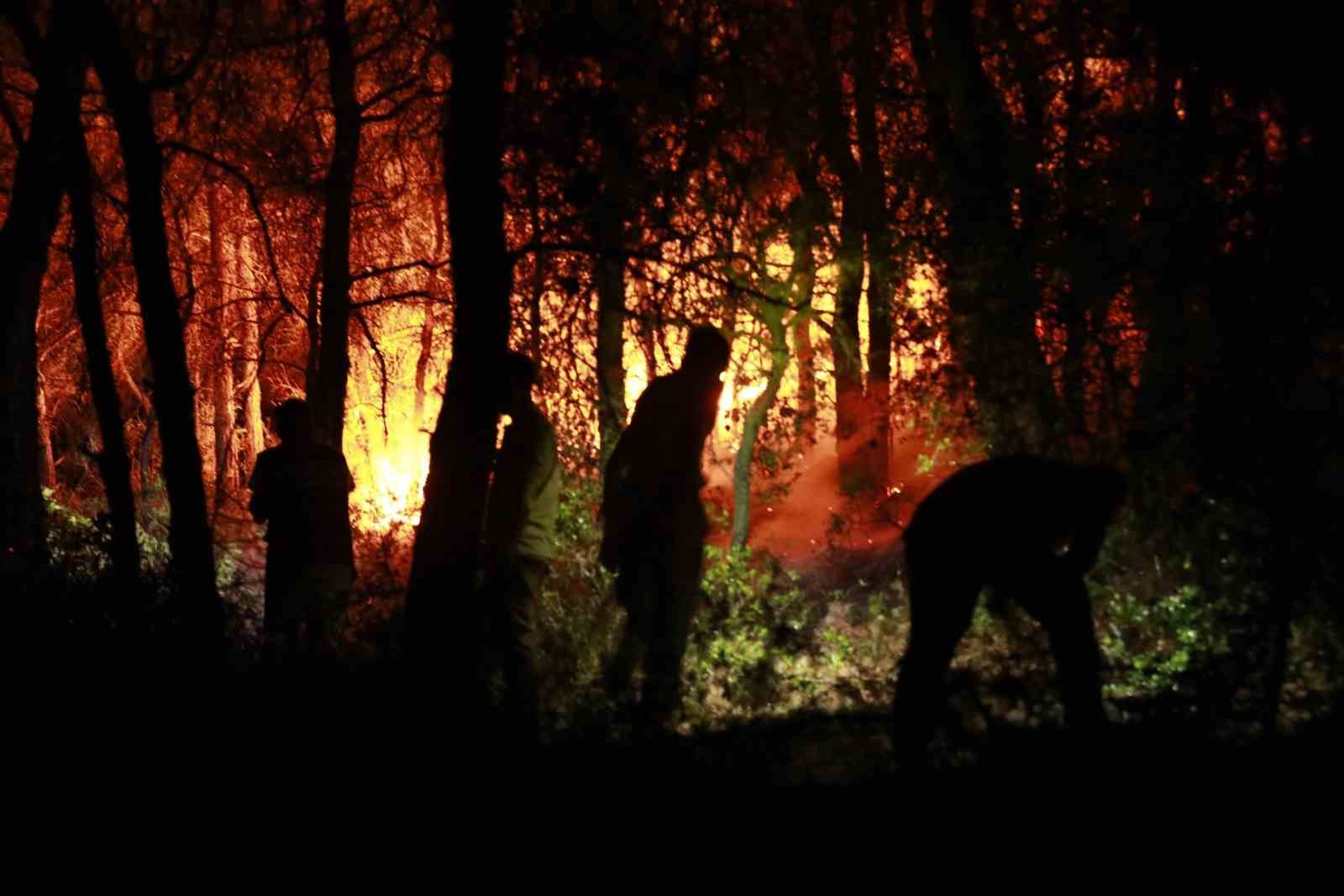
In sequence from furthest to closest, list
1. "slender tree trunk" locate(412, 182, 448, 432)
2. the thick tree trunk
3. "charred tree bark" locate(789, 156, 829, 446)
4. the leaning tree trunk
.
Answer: "slender tree trunk" locate(412, 182, 448, 432)
the thick tree trunk
"charred tree bark" locate(789, 156, 829, 446)
the leaning tree trunk

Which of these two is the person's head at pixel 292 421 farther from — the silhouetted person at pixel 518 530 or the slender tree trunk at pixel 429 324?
the silhouetted person at pixel 518 530

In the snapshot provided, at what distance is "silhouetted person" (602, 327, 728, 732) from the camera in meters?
6.68

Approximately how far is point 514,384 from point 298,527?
2.41m

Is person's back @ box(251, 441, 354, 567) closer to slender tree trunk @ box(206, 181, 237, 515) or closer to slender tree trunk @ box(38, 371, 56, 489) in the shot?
slender tree trunk @ box(206, 181, 237, 515)

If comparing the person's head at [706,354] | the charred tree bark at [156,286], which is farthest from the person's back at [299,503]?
the person's head at [706,354]

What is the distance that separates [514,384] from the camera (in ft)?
23.0

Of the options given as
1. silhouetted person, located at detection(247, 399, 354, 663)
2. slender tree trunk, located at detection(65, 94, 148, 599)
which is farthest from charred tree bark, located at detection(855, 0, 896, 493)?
slender tree trunk, located at detection(65, 94, 148, 599)

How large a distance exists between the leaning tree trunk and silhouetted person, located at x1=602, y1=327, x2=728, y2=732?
76 centimetres

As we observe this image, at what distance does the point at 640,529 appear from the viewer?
266 inches

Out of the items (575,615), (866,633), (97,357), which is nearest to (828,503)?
(866,633)

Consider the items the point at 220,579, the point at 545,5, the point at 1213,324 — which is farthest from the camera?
the point at 220,579

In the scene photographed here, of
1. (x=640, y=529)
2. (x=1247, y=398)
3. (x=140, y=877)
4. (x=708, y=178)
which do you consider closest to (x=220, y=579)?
(x=708, y=178)

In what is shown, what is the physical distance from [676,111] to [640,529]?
3.76m

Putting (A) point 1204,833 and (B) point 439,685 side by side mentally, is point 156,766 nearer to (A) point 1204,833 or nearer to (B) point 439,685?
(B) point 439,685
